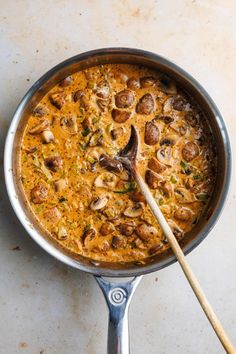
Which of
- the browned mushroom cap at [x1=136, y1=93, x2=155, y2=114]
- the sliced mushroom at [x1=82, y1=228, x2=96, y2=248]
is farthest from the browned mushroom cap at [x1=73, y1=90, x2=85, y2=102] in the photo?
the sliced mushroom at [x1=82, y1=228, x2=96, y2=248]

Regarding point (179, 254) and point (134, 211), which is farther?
point (134, 211)

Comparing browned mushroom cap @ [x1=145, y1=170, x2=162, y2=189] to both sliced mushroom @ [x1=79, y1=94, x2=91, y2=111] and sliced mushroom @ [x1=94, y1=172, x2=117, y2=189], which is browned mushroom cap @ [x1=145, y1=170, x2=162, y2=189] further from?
sliced mushroom @ [x1=79, y1=94, x2=91, y2=111]

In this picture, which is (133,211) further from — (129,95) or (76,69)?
(76,69)

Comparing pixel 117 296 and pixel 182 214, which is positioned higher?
pixel 182 214

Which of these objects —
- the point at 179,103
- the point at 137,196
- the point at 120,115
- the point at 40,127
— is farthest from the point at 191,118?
the point at 40,127

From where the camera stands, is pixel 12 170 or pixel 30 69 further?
pixel 30 69

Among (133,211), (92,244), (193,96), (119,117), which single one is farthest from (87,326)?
(193,96)

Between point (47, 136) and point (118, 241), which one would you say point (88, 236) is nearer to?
point (118, 241)
